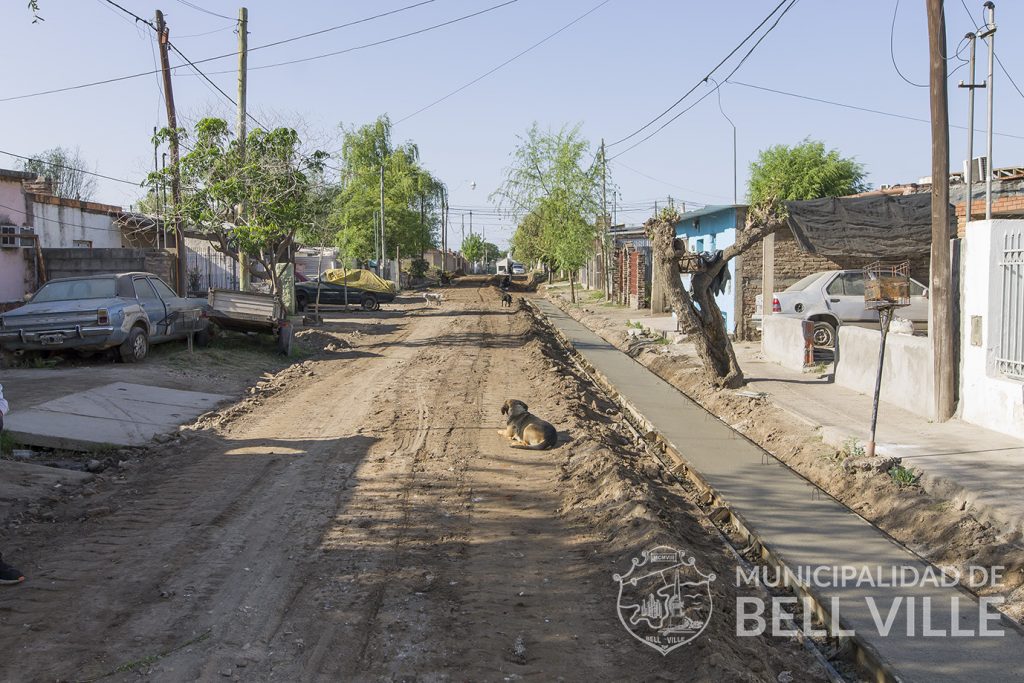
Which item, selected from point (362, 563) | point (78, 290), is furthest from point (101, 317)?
point (362, 563)

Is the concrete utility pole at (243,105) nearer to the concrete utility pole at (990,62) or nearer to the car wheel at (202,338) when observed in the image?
the car wheel at (202,338)

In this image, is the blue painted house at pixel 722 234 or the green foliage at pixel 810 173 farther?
the green foliage at pixel 810 173

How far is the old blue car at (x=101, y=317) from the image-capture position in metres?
14.5

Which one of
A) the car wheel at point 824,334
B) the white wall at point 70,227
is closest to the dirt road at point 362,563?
the car wheel at point 824,334

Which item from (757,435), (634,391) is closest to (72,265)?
(634,391)

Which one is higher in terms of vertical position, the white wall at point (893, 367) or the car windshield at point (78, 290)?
the car windshield at point (78, 290)

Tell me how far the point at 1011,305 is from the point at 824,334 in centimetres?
907

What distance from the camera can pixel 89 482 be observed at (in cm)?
802

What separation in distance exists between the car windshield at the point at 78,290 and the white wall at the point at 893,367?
41.0 ft

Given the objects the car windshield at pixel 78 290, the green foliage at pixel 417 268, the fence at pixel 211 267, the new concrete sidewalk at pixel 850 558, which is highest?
the green foliage at pixel 417 268

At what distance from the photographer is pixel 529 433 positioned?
9.70 m

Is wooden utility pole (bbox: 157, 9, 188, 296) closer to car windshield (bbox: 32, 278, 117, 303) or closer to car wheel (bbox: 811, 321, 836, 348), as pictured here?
car windshield (bbox: 32, 278, 117, 303)

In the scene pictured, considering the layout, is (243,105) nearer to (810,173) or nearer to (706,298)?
(706,298)

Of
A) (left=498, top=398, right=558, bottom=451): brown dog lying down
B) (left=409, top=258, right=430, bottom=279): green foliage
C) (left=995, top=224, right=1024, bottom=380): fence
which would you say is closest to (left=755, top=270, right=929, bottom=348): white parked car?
(left=995, top=224, right=1024, bottom=380): fence
